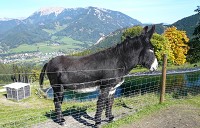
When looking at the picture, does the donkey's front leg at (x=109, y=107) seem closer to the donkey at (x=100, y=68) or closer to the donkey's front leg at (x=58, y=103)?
the donkey at (x=100, y=68)

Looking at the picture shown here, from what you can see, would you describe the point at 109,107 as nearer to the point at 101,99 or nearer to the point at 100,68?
the point at 101,99

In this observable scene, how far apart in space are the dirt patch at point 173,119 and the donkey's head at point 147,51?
1.84m

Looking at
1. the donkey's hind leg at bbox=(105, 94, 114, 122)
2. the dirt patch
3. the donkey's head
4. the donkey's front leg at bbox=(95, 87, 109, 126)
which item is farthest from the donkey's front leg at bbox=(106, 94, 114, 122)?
the donkey's head

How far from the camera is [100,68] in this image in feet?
27.3

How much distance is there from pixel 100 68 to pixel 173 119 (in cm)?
319

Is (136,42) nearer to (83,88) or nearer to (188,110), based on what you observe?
(83,88)

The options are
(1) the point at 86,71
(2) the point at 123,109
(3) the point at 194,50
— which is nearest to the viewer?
(1) the point at 86,71

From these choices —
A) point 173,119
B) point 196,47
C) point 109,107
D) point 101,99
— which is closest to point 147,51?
point 101,99

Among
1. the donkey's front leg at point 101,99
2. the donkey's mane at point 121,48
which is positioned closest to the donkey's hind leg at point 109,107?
the donkey's front leg at point 101,99

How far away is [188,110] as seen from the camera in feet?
33.1

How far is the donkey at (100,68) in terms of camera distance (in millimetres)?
8297

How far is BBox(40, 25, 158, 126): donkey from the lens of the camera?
8.30m

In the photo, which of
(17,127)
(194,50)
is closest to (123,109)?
(17,127)

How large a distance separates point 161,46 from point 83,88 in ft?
141
